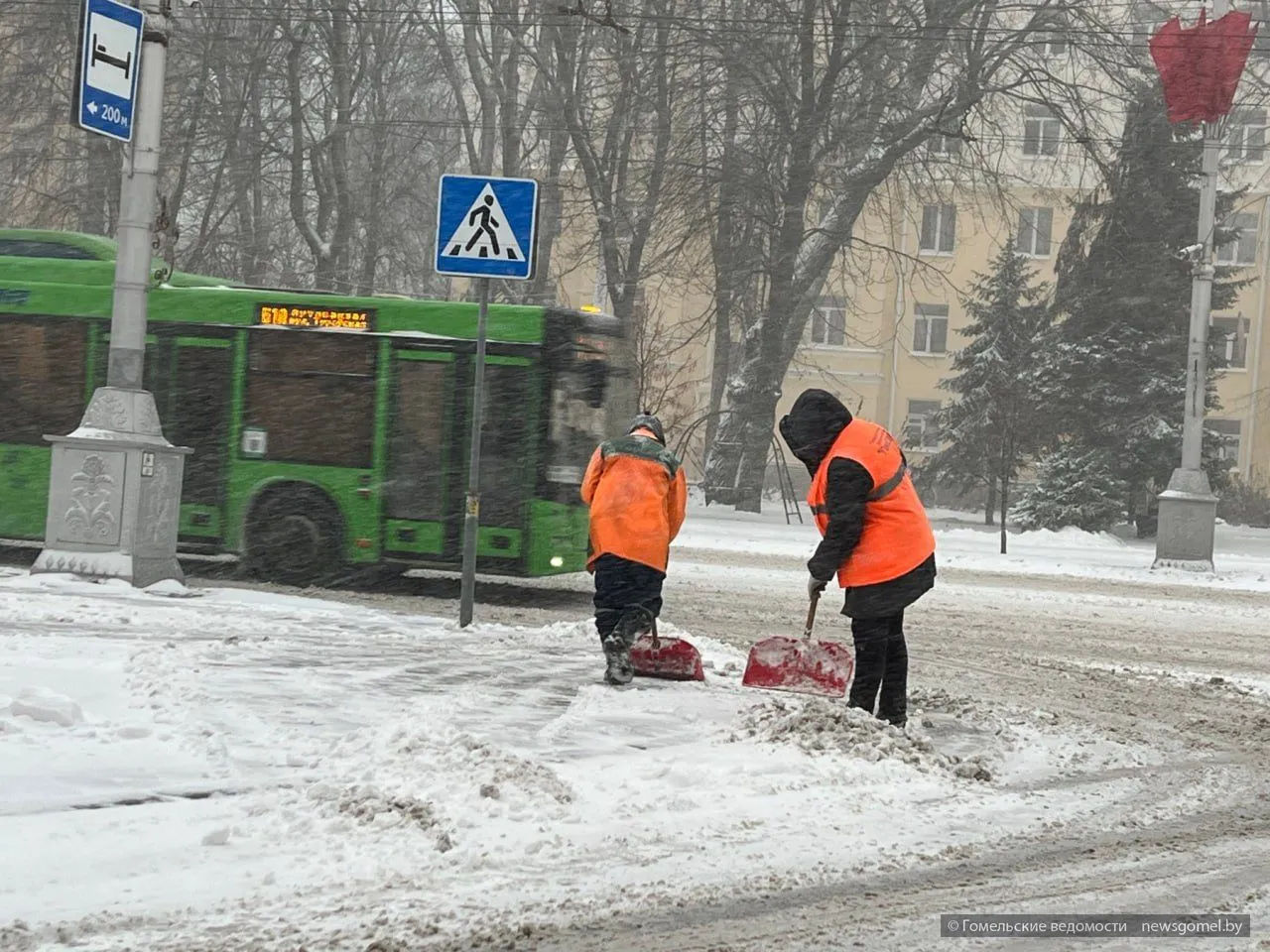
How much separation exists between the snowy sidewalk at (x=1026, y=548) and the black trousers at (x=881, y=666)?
14060 mm

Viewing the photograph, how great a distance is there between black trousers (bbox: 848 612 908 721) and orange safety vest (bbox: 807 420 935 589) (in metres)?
0.25

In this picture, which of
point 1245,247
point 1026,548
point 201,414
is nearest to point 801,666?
point 201,414

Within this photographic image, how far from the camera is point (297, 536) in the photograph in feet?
49.6

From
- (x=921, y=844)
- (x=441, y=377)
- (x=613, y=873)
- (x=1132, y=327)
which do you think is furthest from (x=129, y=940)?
(x=1132, y=327)

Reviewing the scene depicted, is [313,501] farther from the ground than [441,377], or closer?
closer

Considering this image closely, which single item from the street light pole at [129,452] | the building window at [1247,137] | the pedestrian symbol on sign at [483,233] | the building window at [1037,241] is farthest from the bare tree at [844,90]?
the building window at [1037,241]

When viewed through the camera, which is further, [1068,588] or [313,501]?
[1068,588]

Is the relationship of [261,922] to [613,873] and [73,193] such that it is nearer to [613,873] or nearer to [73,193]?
[613,873]

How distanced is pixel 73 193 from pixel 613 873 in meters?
27.2

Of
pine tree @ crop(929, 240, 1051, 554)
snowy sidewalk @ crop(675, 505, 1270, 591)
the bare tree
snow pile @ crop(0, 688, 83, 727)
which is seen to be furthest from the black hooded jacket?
pine tree @ crop(929, 240, 1051, 554)

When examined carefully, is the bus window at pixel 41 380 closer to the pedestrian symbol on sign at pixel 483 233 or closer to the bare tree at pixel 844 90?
the pedestrian symbol on sign at pixel 483 233

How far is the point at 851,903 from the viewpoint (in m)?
5.18

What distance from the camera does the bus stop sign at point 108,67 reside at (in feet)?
37.7

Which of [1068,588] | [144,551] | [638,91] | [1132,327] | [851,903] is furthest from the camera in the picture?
[1132,327]
